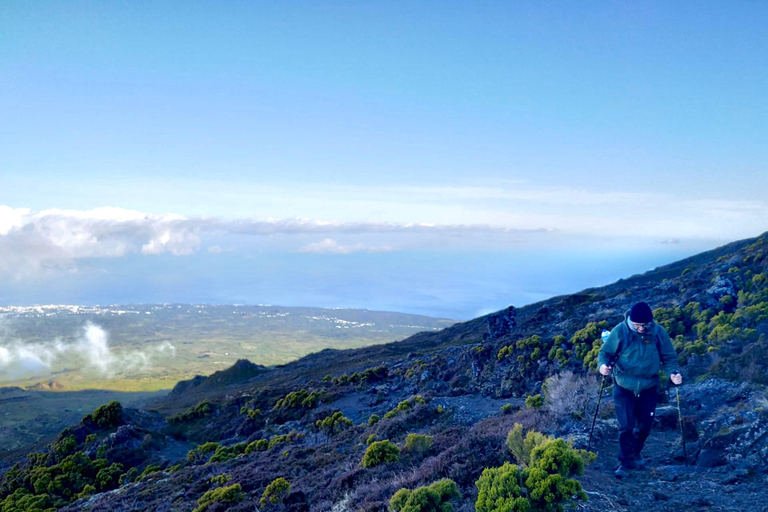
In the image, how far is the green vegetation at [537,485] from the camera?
570 cm

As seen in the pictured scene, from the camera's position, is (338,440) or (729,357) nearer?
(729,357)

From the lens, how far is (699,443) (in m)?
7.82

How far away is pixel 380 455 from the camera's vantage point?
32.3 ft

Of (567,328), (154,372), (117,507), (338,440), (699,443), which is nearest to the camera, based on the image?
(699,443)

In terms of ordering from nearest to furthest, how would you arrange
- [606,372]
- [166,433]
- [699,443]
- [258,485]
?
[606,372], [699,443], [258,485], [166,433]

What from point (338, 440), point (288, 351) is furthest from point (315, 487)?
point (288, 351)

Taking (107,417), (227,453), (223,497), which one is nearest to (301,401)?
(227,453)

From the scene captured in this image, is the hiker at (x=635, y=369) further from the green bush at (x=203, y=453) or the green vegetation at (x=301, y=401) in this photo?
the green vegetation at (x=301, y=401)

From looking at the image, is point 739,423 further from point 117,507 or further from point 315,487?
point 117,507

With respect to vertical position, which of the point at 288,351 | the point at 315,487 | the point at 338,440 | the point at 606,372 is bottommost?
the point at 288,351

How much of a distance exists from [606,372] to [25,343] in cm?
21318

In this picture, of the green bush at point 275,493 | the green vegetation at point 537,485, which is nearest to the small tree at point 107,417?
the green bush at point 275,493

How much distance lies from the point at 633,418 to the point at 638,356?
1.12 meters

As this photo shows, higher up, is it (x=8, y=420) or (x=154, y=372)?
(x=8, y=420)
